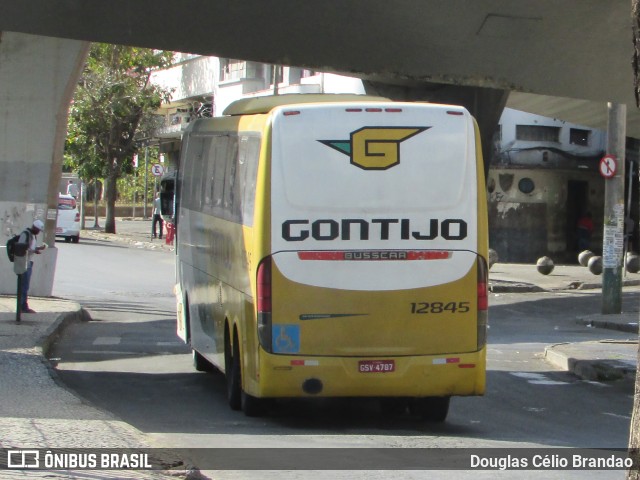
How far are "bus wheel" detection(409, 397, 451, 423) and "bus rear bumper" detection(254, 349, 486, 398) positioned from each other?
0.58 m

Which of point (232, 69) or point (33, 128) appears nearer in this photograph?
point (33, 128)

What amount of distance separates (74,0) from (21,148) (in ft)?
30.2

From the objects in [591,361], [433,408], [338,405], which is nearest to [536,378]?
[591,361]

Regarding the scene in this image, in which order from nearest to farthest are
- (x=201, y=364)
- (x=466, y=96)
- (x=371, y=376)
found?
(x=371, y=376) → (x=201, y=364) → (x=466, y=96)

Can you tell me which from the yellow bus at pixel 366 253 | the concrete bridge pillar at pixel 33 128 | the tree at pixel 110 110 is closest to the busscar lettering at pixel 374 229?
the yellow bus at pixel 366 253

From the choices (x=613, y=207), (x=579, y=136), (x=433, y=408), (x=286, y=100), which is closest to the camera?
(x=433, y=408)

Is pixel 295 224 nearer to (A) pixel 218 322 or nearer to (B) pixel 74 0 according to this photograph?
(A) pixel 218 322

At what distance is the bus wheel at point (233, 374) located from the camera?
473 inches

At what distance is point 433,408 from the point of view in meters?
11.8

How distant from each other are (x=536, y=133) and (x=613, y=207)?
16380 millimetres

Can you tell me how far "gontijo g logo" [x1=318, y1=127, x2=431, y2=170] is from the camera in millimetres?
10891

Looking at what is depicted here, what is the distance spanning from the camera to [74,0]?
1465cm

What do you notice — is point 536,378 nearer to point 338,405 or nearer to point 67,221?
point 338,405

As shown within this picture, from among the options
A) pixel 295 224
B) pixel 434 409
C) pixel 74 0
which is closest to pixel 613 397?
pixel 434 409
